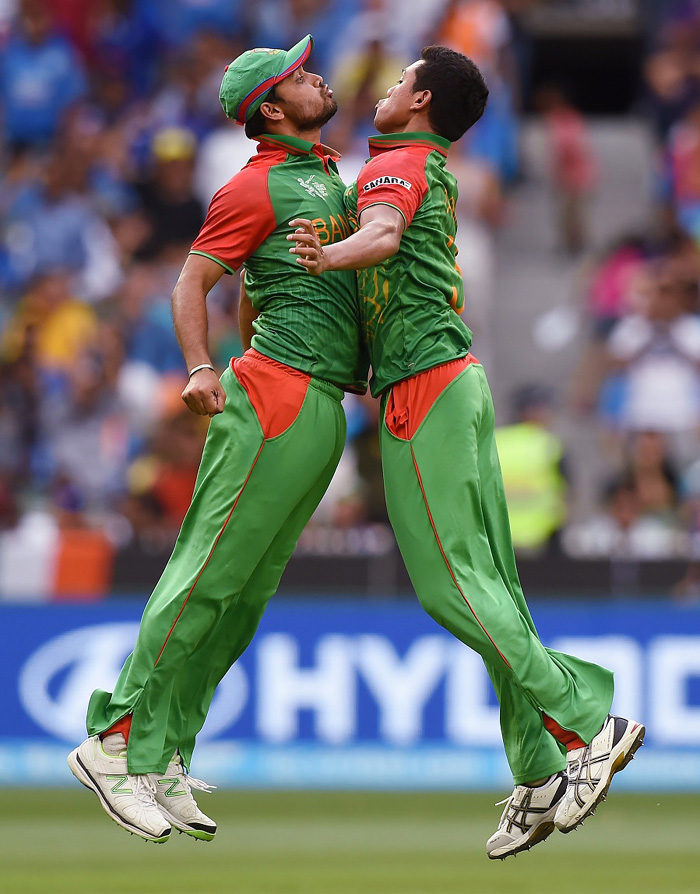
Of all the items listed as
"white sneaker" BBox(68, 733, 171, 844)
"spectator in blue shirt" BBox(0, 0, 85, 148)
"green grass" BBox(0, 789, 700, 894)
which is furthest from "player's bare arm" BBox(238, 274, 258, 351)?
"spectator in blue shirt" BBox(0, 0, 85, 148)

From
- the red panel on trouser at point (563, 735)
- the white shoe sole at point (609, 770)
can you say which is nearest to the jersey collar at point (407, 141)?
the red panel on trouser at point (563, 735)

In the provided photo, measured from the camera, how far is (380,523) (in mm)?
10633

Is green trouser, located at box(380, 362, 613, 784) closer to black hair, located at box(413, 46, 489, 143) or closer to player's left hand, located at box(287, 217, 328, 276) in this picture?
player's left hand, located at box(287, 217, 328, 276)

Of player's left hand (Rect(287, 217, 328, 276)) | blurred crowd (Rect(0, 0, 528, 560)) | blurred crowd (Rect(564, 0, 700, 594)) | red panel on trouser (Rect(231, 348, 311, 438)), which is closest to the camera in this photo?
player's left hand (Rect(287, 217, 328, 276))

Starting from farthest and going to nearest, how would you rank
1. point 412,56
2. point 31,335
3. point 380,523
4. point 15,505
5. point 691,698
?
point 412,56 → point 31,335 → point 15,505 → point 380,523 → point 691,698

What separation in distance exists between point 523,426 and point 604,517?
771 mm

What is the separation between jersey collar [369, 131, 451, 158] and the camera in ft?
18.2

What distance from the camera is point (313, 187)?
561cm

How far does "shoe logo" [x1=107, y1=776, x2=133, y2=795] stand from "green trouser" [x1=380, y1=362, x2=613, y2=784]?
111 centimetres

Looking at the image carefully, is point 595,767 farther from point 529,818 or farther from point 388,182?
point 388,182

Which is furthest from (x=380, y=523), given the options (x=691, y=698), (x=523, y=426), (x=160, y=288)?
(x=160, y=288)

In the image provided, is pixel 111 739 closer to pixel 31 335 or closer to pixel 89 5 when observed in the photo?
pixel 31 335

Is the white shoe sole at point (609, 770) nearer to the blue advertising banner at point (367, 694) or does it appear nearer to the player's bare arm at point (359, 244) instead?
the player's bare arm at point (359, 244)

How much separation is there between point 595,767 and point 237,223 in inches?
80.1
